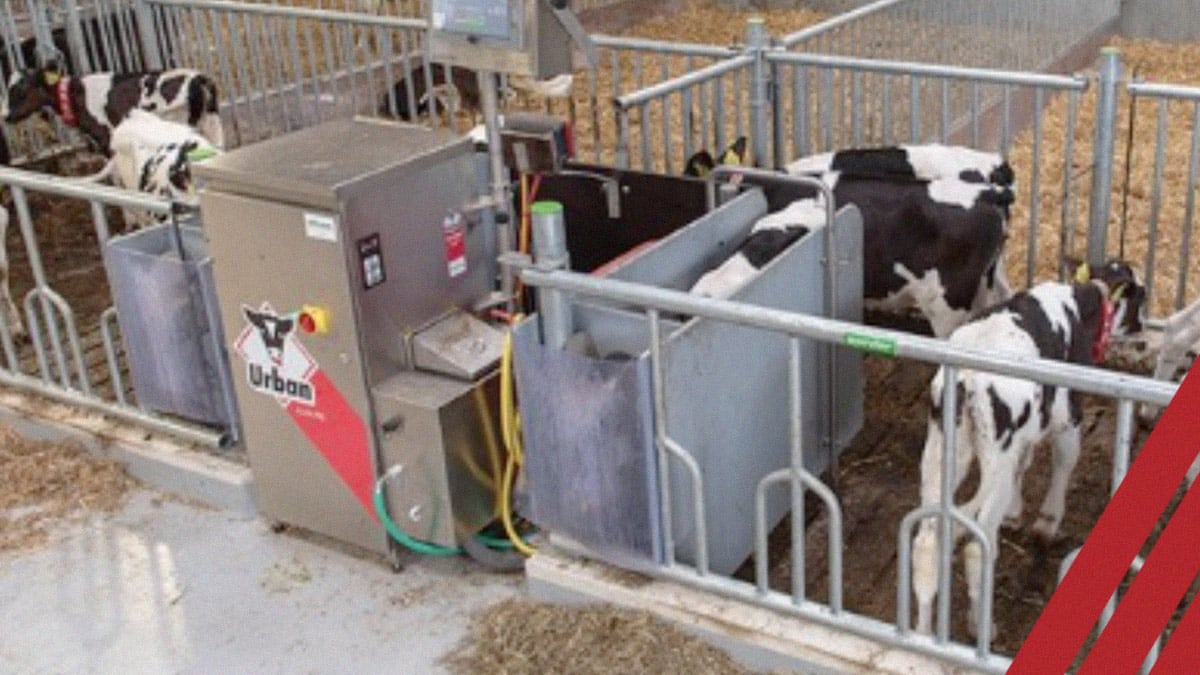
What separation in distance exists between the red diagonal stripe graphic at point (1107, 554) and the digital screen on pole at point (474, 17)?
2.33m

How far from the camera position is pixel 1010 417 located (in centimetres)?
446

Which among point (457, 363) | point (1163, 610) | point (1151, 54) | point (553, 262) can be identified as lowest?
point (1151, 54)

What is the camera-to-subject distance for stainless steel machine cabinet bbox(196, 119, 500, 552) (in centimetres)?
474

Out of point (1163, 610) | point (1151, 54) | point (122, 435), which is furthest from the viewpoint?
point (1151, 54)

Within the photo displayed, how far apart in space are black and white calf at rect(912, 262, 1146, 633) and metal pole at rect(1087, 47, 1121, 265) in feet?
2.63

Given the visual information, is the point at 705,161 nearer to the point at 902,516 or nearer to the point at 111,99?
the point at 902,516

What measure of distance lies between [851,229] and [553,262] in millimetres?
1593

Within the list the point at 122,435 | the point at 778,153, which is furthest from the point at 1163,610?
the point at 122,435

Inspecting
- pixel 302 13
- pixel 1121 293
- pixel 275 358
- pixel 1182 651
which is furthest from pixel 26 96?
pixel 1182 651

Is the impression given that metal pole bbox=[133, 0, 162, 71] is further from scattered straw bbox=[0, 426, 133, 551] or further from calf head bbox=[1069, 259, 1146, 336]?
calf head bbox=[1069, 259, 1146, 336]

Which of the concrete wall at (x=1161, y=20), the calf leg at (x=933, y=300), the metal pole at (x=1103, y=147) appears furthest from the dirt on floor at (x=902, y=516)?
the concrete wall at (x=1161, y=20)

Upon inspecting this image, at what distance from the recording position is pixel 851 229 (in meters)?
5.62

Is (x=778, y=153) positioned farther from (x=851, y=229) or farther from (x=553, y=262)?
(x=553, y=262)

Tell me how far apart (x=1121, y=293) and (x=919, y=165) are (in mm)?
1041
